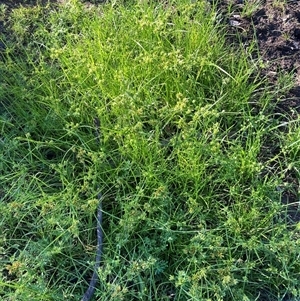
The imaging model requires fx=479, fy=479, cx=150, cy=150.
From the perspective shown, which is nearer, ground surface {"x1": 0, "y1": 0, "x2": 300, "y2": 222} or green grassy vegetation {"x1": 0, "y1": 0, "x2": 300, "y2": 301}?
green grassy vegetation {"x1": 0, "y1": 0, "x2": 300, "y2": 301}

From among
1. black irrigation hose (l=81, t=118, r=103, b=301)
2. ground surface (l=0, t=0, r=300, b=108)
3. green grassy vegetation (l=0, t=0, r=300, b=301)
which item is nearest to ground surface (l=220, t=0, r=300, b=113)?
ground surface (l=0, t=0, r=300, b=108)

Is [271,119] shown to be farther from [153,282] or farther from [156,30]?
[153,282]

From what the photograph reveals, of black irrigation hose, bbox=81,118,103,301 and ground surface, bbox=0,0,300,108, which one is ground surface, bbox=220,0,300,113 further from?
black irrigation hose, bbox=81,118,103,301

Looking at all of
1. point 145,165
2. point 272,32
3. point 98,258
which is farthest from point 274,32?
point 98,258

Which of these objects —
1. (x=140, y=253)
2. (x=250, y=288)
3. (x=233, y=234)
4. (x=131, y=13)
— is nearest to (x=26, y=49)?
(x=131, y=13)

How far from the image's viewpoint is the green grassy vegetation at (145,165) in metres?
1.74

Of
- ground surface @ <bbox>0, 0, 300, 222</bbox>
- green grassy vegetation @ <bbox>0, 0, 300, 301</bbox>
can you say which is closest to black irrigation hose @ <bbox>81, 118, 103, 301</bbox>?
green grassy vegetation @ <bbox>0, 0, 300, 301</bbox>

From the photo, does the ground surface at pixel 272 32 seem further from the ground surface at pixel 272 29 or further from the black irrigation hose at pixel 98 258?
the black irrigation hose at pixel 98 258

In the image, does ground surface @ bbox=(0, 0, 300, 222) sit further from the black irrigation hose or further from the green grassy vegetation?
the black irrigation hose

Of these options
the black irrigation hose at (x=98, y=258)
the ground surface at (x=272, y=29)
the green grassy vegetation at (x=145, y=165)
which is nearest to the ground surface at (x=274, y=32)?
the ground surface at (x=272, y=29)

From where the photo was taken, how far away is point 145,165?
1971 millimetres

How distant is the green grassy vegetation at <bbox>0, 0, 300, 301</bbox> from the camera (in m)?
1.74

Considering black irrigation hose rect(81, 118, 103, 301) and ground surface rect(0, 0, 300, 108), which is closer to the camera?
black irrigation hose rect(81, 118, 103, 301)

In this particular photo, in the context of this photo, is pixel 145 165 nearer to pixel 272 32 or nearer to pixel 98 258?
pixel 98 258
